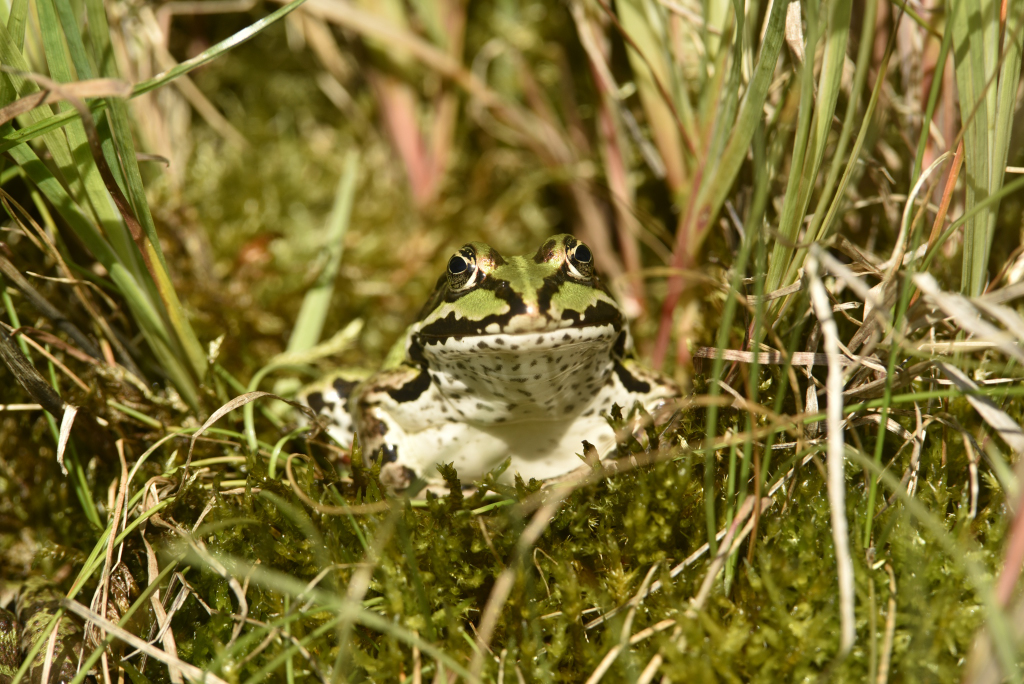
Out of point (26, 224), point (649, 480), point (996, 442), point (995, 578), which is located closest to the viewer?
point (995, 578)

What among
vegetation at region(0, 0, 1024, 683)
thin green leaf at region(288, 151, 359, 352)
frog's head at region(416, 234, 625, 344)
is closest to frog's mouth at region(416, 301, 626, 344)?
frog's head at region(416, 234, 625, 344)

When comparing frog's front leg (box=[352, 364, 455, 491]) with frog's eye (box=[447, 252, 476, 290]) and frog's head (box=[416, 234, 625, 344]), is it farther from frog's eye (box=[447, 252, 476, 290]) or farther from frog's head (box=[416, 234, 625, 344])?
frog's eye (box=[447, 252, 476, 290])

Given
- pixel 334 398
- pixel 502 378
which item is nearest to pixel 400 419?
pixel 334 398

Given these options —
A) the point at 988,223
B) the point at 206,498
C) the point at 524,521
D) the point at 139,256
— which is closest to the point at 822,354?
the point at 988,223

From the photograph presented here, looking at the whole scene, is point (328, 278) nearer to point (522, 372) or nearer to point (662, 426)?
point (522, 372)

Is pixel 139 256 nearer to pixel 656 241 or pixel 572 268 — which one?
pixel 572 268

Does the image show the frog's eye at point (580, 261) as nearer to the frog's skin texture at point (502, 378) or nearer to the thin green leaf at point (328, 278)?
the frog's skin texture at point (502, 378)
